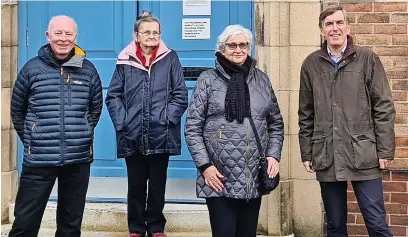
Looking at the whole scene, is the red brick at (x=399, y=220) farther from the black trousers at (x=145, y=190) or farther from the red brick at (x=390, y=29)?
the black trousers at (x=145, y=190)

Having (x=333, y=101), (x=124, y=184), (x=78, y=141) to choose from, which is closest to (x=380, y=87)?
(x=333, y=101)

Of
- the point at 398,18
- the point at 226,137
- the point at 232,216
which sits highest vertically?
the point at 398,18

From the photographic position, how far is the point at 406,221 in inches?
212

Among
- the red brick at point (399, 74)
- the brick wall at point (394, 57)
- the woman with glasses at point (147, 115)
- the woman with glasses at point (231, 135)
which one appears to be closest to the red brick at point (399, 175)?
the brick wall at point (394, 57)

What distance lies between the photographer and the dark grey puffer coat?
4051 mm

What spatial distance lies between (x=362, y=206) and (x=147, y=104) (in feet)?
5.71

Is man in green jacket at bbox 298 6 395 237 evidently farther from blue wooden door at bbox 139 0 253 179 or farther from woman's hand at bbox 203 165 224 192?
blue wooden door at bbox 139 0 253 179

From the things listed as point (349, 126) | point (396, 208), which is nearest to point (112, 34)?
point (349, 126)

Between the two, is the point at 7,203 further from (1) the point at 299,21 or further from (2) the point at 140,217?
(1) the point at 299,21

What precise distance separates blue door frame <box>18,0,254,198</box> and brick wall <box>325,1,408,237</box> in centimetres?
103

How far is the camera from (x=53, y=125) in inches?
172

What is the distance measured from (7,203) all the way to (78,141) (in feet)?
6.22

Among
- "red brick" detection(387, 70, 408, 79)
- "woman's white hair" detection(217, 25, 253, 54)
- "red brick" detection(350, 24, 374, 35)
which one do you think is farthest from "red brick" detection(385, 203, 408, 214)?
"woman's white hair" detection(217, 25, 253, 54)

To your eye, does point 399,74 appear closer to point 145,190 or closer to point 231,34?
point 231,34
